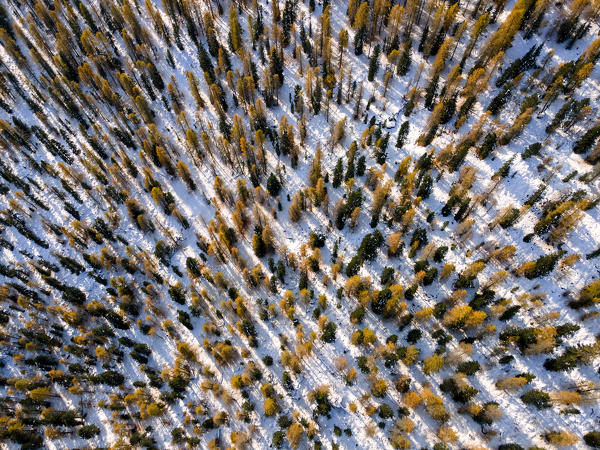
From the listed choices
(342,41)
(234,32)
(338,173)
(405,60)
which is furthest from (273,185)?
(234,32)

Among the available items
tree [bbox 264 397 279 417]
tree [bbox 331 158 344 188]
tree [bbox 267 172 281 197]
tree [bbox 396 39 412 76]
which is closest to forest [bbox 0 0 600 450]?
tree [bbox 267 172 281 197]

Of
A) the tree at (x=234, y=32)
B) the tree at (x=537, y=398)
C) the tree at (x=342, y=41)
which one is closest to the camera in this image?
the tree at (x=537, y=398)

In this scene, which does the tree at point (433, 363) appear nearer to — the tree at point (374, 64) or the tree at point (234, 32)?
the tree at point (374, 64)

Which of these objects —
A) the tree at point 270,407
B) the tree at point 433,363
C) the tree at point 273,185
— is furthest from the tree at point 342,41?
the tree at point 270,407

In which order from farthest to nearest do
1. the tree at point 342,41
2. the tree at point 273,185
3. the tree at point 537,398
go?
the tree at point 342,41 → the tree at point 273,185 → the tree at point 537,398

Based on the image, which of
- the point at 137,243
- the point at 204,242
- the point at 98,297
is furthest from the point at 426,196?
the point at 98,297

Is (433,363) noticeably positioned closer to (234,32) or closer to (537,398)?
(537,398)

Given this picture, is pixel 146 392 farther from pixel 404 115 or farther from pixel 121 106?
pixel 404 115

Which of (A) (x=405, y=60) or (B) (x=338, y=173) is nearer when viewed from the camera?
(B) (x=338, y=173)
